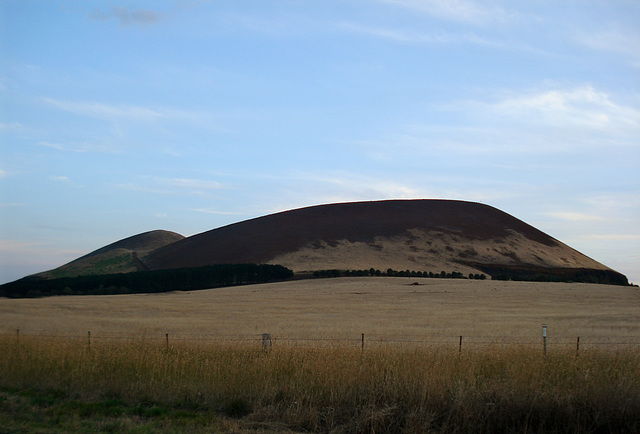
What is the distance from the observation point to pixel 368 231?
372 ft

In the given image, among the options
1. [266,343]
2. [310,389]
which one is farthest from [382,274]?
[310,389]

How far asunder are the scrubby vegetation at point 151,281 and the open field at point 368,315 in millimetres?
19700

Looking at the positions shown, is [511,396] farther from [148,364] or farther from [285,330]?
[285,330]

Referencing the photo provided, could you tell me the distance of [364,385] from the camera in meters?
9.91

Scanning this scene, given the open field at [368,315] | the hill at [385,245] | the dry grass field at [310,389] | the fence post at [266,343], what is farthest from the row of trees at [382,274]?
the fence post at [266,343]

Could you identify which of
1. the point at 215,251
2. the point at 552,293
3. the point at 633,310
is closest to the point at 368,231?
the point at 215,251

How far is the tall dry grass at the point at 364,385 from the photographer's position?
895 cm

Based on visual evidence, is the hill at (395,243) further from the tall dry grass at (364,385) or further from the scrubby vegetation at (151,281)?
the tall dry grass at (364,385)

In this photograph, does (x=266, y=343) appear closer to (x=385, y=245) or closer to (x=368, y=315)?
(x=368, y=315)

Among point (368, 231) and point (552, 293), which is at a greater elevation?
Answer: point (368, 231)

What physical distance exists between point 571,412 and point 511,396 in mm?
935

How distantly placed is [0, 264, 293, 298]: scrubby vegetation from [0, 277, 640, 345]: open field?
1970 centimetres

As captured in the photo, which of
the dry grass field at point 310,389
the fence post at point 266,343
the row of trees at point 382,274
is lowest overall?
the dry grass field at point 310,389

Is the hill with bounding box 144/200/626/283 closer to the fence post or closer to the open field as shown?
the open field
